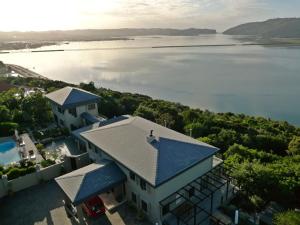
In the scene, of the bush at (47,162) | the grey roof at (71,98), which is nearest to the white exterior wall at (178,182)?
the bush at (47,162)

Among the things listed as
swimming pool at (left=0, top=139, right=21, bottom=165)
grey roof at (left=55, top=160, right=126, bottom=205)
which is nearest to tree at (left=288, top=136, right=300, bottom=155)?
grey roof at (left=55, top=160, right=126, bottom=205)

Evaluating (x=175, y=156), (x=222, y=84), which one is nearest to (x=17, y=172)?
(x=175, y=156)

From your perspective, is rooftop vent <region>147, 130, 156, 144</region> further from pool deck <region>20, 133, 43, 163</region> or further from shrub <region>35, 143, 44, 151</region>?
shrub <region>35, 143, 44, 151</region>

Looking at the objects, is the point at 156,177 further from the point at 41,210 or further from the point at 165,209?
the point at 41,210

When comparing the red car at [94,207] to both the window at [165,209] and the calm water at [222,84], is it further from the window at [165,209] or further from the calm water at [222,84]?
the calm water at [222,84]

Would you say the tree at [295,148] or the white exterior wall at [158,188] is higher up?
the white exterior wall at [158,188]

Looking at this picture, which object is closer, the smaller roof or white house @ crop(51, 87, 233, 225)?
white house @ crop(51, 87, 233, 225)

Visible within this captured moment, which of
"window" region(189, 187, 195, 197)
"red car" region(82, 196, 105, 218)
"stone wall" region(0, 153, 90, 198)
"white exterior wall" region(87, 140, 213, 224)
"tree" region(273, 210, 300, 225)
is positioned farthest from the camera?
"stone wall" region(0, 153, 90, 198)
